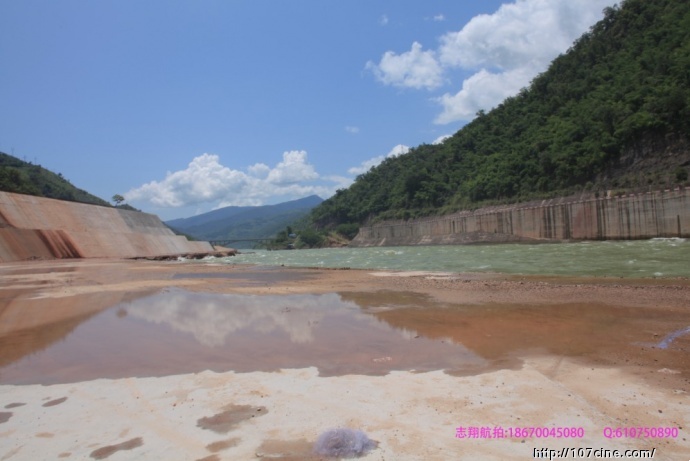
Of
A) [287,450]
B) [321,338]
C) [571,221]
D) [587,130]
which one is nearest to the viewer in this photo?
[287,450]

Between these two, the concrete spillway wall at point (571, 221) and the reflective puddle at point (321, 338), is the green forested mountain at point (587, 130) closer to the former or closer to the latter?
the concrete spillway wall at point (571, 221)

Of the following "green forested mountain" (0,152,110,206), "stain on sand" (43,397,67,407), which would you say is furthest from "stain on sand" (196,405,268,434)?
"green forested mountain" (0,152,110,206)

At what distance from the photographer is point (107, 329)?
9.90 meters

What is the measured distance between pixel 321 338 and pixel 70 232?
51.9m

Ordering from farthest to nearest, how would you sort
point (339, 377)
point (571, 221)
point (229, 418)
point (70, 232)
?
point (571, 221), point (70, 232), point (339, 377), point (229, 418)

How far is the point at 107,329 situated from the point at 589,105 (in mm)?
86825

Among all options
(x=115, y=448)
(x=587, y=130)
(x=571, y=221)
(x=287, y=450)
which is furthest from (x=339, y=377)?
(x=587, y=130)

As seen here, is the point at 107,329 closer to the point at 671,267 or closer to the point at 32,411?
the point at 32,411

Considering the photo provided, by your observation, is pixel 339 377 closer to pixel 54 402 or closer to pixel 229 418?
pixel 229 418

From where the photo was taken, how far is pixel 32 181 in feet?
Answer: 315

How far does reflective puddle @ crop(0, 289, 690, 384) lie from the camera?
6.70 m

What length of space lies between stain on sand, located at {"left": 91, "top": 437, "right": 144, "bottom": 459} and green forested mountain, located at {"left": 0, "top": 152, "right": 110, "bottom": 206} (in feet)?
267

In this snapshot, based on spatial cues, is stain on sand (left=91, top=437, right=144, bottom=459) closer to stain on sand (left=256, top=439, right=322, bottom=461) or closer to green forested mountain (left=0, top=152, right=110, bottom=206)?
stain on sand (left=256, top=439, right=322, bottom=461)

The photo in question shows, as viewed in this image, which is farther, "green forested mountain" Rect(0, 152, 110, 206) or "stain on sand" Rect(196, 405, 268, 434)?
"green forested mountain" Rect(0, 152, 110, 206)
